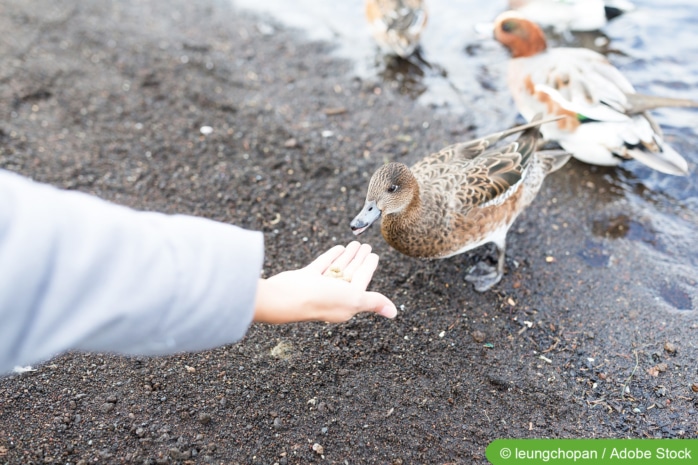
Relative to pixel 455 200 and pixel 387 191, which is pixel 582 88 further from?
pixel 387 191

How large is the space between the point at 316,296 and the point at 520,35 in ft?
14.0

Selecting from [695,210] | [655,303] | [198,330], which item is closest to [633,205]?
[695,210]

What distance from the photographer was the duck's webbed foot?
Result: 3.44m

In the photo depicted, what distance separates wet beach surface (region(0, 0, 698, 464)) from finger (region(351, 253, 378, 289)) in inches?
28.4

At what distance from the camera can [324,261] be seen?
239cm

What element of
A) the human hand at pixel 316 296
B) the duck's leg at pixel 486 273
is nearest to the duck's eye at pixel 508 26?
the duck's leg at pixel 486 273

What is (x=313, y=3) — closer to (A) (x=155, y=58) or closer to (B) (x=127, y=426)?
(A) (x=155, y=58)

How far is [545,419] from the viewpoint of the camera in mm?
2752

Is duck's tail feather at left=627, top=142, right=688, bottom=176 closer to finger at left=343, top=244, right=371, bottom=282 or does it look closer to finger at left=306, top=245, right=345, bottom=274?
finger at left=343, top=244, right=371, bottom=282

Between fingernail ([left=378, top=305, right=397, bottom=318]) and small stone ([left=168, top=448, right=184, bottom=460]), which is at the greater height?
fingernail ([left=378, top=305, right=397, bottom=318])

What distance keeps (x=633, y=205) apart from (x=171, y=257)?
145 inches

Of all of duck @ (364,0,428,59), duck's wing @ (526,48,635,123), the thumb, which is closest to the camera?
the thumb

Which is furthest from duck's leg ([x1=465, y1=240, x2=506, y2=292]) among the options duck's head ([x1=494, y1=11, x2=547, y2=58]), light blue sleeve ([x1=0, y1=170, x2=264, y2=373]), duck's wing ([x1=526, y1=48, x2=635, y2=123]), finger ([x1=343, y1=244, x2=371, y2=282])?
duck's head ([x1=494, y1=11, x2=547, y2=58])

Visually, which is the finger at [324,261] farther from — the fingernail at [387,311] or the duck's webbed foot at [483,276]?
the duck's webbed foot at [483,276]
